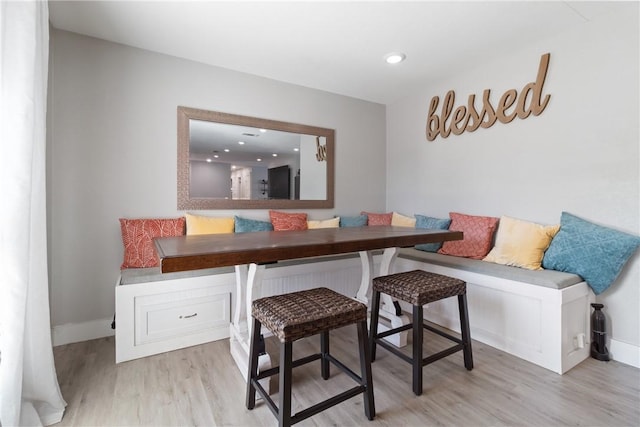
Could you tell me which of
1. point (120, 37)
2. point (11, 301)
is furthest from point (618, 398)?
point (120, 37)

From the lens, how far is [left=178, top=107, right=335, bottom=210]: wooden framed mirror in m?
2.76

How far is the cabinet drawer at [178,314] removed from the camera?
204 centimetres

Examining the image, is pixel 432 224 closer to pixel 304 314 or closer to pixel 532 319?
pixel 532 319

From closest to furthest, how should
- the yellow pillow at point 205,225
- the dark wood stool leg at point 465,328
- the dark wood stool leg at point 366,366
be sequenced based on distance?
the dark wood stool leg at point 366,366, the dark wood stool leg at point 465,328, the yellow pillow at point 205,225

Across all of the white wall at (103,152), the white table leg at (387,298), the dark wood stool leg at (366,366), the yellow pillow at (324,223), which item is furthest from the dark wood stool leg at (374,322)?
the white wall at (103,152)

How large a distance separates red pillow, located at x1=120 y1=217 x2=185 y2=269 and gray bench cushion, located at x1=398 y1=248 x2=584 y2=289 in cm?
223

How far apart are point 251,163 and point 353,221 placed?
129cm

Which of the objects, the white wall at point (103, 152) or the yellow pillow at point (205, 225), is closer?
the white wall at point (103, 152)

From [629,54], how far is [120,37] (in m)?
3.62

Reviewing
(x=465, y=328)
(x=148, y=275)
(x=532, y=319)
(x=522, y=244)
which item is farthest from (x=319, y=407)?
(x=522, y=244)

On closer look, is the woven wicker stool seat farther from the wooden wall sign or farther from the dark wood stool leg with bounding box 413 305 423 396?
the wooden wall sign

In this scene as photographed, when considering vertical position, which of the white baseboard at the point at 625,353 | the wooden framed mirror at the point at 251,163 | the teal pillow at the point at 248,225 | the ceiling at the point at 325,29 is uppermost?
the ceiling at the point at 325,29

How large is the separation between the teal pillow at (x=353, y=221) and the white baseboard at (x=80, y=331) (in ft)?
7.63

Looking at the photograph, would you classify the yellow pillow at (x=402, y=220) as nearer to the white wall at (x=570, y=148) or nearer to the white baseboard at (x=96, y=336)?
the white wall at (x=570, y=148)
